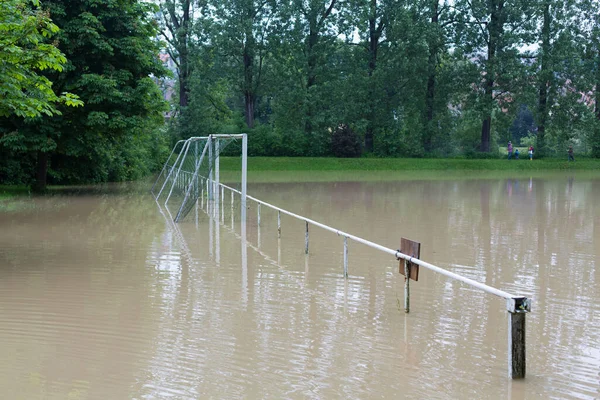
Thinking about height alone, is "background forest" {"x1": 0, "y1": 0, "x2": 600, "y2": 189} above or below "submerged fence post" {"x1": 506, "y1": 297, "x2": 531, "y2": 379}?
above

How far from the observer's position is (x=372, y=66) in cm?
5447

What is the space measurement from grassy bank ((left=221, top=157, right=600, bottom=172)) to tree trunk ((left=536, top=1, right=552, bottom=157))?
152 inches

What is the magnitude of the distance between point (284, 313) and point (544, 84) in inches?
1914

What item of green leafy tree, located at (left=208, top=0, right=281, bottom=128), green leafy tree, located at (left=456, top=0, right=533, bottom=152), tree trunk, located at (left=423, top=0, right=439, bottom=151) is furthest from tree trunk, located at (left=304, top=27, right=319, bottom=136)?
green leafy tree, located at (left=456, top=0, right=533, bottom=152)

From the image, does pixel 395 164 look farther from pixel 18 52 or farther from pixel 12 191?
pixel 18 52

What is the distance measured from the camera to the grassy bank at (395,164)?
4528 centimetres

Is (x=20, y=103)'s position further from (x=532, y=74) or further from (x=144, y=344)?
(x=532, y=74)

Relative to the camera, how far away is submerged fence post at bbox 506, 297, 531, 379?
5555mm

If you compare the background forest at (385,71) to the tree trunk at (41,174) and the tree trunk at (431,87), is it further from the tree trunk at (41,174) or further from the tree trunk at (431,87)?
the tree trunk at (41,174)

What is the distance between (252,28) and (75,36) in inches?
1177

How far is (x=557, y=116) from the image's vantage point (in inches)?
2063

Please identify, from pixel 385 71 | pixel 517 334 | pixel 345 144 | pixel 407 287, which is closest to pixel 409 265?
pixel 407 287

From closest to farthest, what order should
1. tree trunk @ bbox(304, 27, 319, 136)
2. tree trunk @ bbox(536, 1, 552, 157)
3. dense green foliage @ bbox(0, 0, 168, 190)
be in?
dense green foliage @ bbox(0, 0, 168, 190)
tree trunk @ bbox(536, 1, 552, 157)
tree trunk @ bbox(304, 27, 319, 136)

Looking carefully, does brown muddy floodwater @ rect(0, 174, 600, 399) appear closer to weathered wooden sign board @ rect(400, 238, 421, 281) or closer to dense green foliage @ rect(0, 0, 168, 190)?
weathered wooden sign board @ rect(400, 238, 421, 281)
